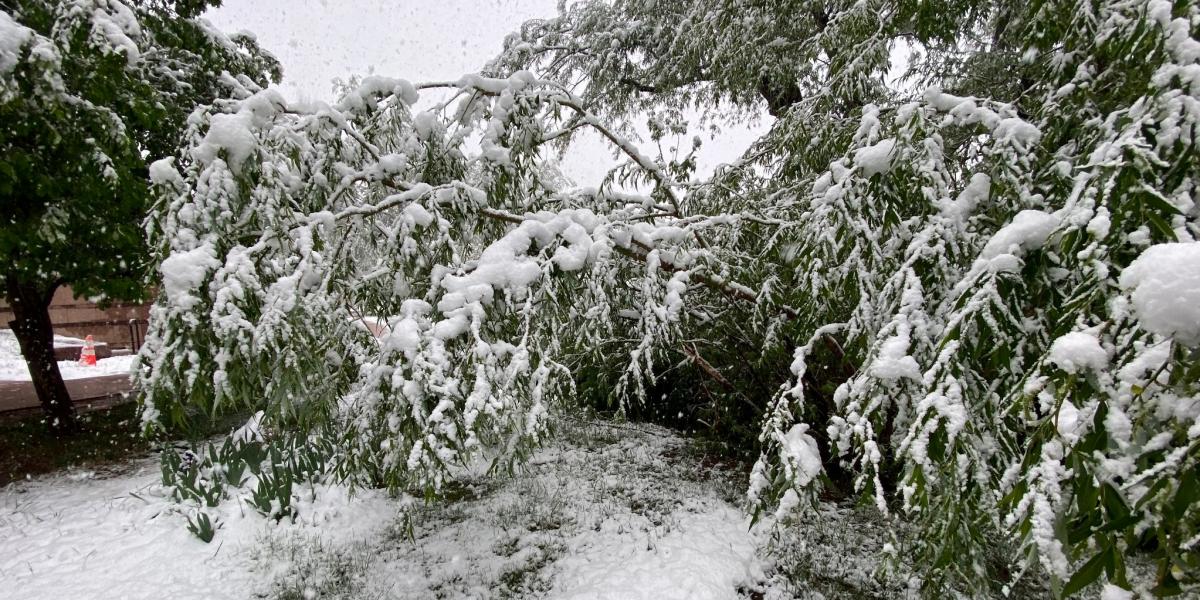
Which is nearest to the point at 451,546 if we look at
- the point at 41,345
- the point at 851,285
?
the point at 851,285

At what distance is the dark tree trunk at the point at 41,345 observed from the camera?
18.4 feet

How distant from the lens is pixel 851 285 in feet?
7.59

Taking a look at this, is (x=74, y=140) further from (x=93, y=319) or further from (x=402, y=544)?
(x=93, y=319)

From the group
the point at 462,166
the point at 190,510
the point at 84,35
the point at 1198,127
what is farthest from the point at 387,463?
the point at 84,35

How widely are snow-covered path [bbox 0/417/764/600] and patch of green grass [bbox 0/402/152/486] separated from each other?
1.40ft

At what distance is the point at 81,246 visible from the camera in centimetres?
457

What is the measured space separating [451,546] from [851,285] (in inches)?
121

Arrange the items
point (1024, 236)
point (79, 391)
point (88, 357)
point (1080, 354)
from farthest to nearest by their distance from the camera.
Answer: point (88, 357), point (79, 391), point (1024, 236), point (1080, 354)

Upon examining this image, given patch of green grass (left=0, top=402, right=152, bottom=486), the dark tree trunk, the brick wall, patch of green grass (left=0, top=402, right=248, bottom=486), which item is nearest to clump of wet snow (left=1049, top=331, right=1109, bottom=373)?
patch of green grass (left=0, top=402, right=248, bottom=486)

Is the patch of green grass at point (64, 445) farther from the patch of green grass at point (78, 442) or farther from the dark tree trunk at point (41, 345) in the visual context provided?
the dark tree trunk at point (41, 345)

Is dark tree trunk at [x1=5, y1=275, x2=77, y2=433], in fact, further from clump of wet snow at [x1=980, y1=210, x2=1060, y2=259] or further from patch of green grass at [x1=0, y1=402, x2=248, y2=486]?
clump of wet snow at [x1=980, y1=210, x2=1060, y2=259]

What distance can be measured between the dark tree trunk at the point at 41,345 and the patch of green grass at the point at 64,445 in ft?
0.78

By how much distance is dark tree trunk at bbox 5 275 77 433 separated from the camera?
5.60 metres

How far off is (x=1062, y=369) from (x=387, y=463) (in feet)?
6.46
